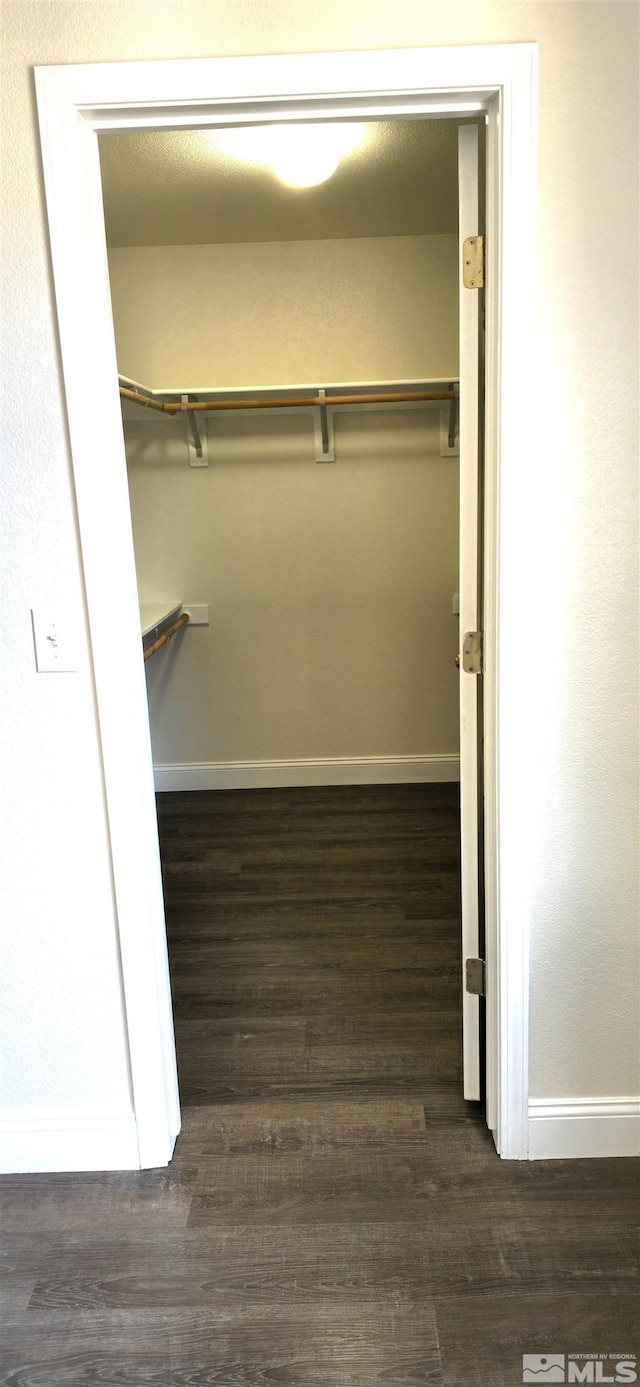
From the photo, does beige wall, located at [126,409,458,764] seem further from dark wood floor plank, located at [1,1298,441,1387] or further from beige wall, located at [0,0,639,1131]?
dark wood floor plank, located at [1,1298,441,1387]

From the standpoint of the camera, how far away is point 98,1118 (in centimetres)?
189

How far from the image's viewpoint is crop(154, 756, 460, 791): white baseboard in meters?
4.14

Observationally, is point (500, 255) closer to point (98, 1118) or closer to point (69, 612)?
point (69, 612)

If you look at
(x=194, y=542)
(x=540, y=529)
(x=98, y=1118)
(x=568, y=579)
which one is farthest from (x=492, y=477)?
(x=194, y=542)

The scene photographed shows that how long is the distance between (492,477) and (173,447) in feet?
8.15

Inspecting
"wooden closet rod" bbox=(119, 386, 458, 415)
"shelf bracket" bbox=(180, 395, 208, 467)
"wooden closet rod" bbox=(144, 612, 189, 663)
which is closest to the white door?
"wooden closet rod" bbox=(144, 612, 189, 663)

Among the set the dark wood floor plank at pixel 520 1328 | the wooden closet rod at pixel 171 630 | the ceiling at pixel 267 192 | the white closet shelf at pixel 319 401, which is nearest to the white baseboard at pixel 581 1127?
the dark wood floor plank at pixel 520 1328

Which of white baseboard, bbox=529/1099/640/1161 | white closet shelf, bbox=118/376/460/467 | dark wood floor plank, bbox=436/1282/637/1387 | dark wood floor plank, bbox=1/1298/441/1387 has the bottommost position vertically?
dark wood floor plank, bbox=1/1298/441/1387

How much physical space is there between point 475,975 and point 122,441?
4.28 ft

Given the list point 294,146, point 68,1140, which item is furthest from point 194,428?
point 68,1140

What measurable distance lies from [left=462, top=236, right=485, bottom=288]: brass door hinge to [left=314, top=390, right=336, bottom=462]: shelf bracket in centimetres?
206

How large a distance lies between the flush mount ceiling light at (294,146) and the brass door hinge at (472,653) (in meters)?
1.42

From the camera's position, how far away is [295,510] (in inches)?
154

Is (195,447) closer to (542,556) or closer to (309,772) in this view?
(309,772)
